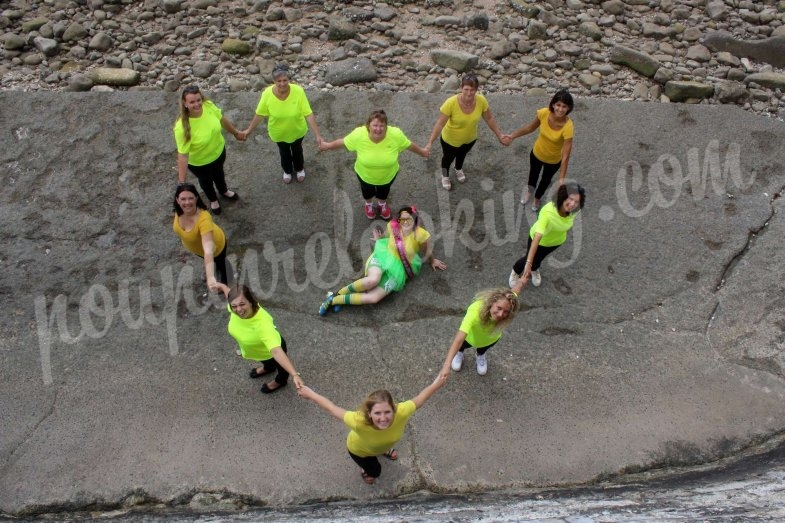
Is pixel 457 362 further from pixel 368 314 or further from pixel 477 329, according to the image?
pixel 368 314

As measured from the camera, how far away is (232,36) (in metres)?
9.29

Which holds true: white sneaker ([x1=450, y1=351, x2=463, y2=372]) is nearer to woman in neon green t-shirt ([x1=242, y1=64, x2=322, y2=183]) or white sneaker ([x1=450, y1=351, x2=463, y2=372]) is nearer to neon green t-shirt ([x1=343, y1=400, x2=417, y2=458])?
neon green t-shirt ([x1=343, y1=400, x2=417, y2=458])

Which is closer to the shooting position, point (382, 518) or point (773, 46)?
A: point (382, 518)

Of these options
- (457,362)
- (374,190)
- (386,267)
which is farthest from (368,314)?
(374,190)

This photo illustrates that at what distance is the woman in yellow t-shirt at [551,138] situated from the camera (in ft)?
18.4

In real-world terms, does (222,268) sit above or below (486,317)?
above

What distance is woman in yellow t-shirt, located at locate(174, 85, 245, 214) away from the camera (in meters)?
5.53

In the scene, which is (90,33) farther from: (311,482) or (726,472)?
(726,472)

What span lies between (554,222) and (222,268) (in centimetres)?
323

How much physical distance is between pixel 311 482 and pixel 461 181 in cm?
388

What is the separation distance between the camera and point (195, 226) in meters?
5.13

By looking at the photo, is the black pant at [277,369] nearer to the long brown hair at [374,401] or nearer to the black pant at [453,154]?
the long brown hair at [374,401]

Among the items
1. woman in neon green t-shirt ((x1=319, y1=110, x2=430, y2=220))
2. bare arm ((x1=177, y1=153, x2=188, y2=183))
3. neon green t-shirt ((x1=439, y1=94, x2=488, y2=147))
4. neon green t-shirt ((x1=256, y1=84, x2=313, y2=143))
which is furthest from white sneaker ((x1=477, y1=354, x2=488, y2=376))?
bare arm ((x1=177, y1=153, x2=188, y2=183))

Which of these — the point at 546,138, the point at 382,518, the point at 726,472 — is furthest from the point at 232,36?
the point at 726,472
